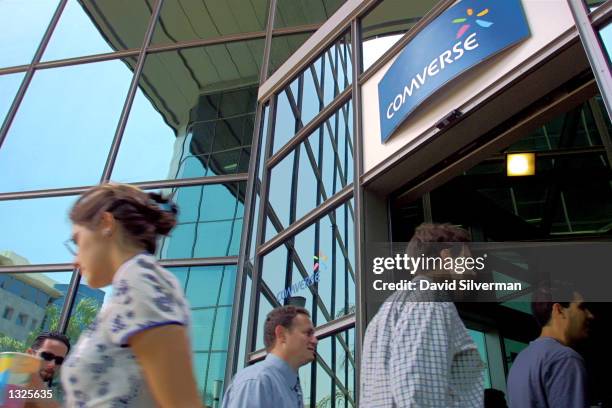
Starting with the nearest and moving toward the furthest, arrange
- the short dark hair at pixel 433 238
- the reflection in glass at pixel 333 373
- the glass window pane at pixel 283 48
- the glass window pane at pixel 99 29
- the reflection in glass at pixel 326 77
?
1. the short dark hair at pixel 433 238
2. the reflection in glass at pixel 333 373
3. the reflection in glass at pixel 326 77
4. the glass window pane at pixel 283 48
5. the glass window pane at pixel 99 29

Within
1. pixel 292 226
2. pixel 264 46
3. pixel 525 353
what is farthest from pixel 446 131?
pixel 264 46

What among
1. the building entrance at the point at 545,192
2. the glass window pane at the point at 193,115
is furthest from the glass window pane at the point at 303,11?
the building entrance at the point at 545,192

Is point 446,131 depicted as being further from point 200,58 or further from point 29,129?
point 29,129

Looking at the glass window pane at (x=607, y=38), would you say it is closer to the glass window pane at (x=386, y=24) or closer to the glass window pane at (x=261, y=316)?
the glass window pane at (x=386, y=24)

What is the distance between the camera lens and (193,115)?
7824mm

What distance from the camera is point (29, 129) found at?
8.50 meters

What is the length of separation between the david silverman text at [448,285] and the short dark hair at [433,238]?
0.41 feet

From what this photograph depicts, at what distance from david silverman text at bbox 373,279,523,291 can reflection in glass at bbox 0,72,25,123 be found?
756cm

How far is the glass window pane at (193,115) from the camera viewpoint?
7270 mm

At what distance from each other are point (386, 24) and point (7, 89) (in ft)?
23.7

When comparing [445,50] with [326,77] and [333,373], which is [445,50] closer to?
[326,77]

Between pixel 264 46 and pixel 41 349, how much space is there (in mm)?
5967

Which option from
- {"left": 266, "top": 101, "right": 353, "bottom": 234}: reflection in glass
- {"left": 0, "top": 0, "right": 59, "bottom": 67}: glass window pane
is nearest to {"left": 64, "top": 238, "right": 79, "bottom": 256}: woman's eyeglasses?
{"left": 266, "top": 101, "right": 353, "bottom": 234}: reflection in glass

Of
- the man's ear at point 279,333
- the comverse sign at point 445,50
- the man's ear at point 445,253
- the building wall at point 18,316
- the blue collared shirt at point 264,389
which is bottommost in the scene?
the blue collared shirt at point 264,389
